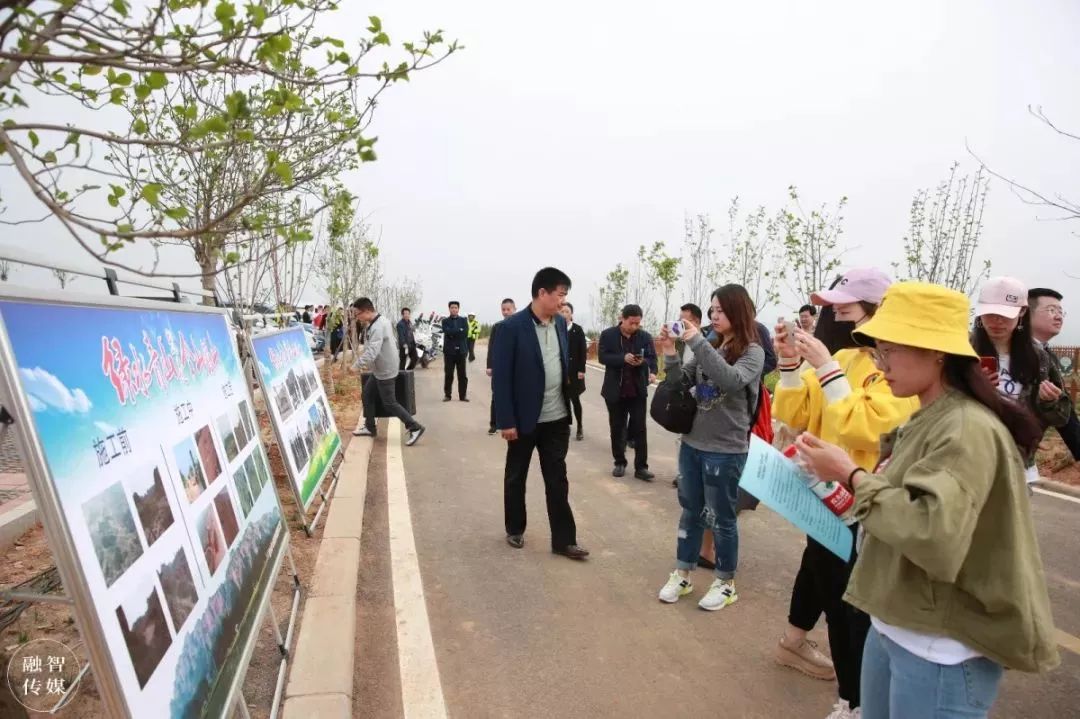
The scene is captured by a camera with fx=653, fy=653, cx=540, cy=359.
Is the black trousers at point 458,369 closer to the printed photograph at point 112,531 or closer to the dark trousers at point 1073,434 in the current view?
the dark trousers at point 1073,434

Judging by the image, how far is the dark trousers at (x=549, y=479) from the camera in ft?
15.9

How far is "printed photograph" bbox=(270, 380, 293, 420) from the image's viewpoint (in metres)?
4.78

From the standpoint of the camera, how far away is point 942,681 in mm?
1679

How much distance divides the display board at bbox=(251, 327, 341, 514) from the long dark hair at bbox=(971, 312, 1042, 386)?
15.1 feet

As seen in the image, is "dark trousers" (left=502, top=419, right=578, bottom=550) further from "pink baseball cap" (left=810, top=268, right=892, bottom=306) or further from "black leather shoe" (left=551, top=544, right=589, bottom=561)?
"pink baseball cap" (left=810, top=268, right=892, bottom=306)

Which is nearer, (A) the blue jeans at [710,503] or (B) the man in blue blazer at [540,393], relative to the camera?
(A) the blue jeans at [710,503]

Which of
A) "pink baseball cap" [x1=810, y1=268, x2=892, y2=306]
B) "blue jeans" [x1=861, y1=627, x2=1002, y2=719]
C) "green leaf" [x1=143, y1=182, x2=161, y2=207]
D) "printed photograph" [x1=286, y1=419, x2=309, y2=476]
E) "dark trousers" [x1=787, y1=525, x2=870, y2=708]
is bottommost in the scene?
"dark trousers" [x1=787, y1=525, x2=870, y2=708]

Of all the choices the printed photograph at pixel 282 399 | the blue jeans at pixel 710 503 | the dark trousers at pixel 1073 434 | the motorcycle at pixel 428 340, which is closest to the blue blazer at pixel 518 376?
the blue jeans at pixel 710 503

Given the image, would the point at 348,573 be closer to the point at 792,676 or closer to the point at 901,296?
the point at 792,676

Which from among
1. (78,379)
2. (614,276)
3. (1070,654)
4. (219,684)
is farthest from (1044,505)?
(614,276)

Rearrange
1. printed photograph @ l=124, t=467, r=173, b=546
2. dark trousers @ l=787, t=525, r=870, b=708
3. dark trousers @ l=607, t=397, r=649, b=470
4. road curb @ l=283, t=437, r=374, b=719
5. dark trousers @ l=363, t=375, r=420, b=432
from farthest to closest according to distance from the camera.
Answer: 1. dark trousers @ l=363, t=375, r=420, b=432
2. dark trousers @ l=607, t=397, r=649, b=470
3. road curb @ l=283, t=437, r=374, b=719
4. dark trousers @ l=787, t=525, r=870, b=708
5. printed photograph @ l=124, t=467, r=173, b=546

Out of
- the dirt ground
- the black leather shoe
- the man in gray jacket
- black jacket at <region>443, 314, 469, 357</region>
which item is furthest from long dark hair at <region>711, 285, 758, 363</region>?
black jacket at <region>443, 314, 469, 357</region>

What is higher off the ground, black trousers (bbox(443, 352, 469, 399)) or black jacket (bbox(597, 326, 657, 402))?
black jacket (bbox(597, 326, 657, 402))

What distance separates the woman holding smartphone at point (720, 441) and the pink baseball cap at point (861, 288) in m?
0.97
